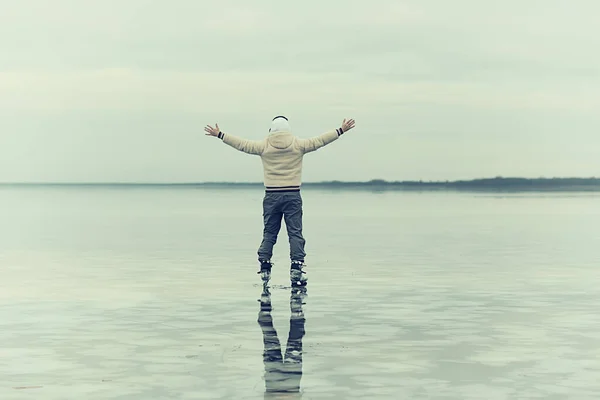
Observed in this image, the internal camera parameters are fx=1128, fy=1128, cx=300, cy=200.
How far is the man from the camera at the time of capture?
15219mm

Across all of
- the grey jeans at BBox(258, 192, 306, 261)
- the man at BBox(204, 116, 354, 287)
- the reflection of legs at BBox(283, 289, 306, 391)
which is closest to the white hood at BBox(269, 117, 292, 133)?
the man at BBox(204, 116, 354, 287)

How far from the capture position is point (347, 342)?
966 cm

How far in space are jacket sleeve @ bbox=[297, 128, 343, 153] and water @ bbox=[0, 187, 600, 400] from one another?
189 cm

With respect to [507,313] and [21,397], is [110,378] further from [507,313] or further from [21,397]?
[507,313]

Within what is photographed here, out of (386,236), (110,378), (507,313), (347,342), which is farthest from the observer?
(386,236)

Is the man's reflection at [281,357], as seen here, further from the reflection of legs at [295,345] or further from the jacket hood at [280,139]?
the jacket hood at [280,139]

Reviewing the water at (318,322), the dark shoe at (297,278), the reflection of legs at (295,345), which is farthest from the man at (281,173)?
the reflection of legs at (295,345)

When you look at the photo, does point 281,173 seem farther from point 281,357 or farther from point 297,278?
point 281,357

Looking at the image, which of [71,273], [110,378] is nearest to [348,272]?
[71,273]

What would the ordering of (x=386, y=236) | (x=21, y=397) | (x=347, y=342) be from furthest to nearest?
1. (x=386, y=236)
2. (x=347, y=342)
3. (x=21, y=397)

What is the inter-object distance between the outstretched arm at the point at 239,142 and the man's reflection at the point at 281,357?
346 centimetres

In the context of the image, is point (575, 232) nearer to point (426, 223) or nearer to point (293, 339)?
point (426, 223)

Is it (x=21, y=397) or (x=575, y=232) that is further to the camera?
(x=575, y=232)

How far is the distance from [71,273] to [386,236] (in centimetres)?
1142
